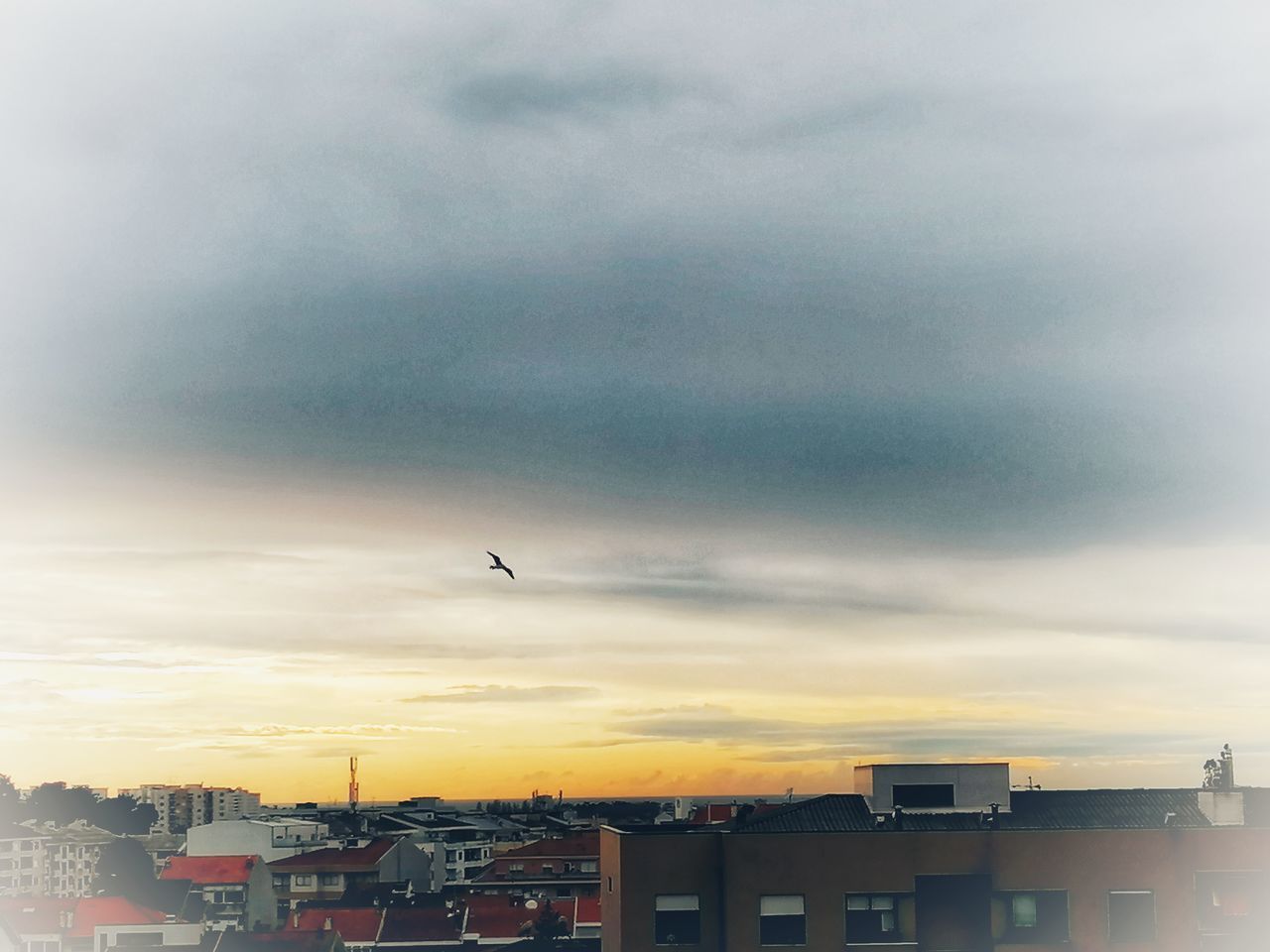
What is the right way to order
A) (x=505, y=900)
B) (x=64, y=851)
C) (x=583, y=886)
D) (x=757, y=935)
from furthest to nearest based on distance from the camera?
(x=64, y=851)
(x=583, y=886)
(x=505, y=900)
(x=757, y=935)

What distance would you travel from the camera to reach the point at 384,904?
4141 inches

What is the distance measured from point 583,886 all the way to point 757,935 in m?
80.7

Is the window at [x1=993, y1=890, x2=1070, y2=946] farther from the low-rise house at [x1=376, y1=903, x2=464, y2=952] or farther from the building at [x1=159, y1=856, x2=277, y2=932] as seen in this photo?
the building at [x1=159, y1=856, x2=277, y2=932]

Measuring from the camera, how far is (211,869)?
133000 millimetres

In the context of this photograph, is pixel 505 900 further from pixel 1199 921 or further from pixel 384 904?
pixel 1199 921

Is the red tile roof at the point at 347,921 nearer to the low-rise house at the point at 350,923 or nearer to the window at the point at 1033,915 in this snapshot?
the low-rise house at the point at 350,923

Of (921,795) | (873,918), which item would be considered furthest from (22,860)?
(873,918)

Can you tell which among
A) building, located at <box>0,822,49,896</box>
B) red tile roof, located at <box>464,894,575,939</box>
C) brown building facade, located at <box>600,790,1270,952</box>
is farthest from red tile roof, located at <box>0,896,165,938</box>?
brown building facade, located at <box>600,790,1270,952</box>

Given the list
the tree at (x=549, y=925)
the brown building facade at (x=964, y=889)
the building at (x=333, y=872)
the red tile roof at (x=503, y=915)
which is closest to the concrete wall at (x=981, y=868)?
the brown building facade at (x=964, y=889)

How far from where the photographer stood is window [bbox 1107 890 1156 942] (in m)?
46.4

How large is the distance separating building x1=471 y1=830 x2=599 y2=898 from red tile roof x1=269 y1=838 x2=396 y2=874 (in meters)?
9.75

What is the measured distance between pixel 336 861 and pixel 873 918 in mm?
92922

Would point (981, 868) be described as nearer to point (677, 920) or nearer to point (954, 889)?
point (954, 889)

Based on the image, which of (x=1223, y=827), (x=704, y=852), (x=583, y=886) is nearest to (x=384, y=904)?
(x=583, y=886)
